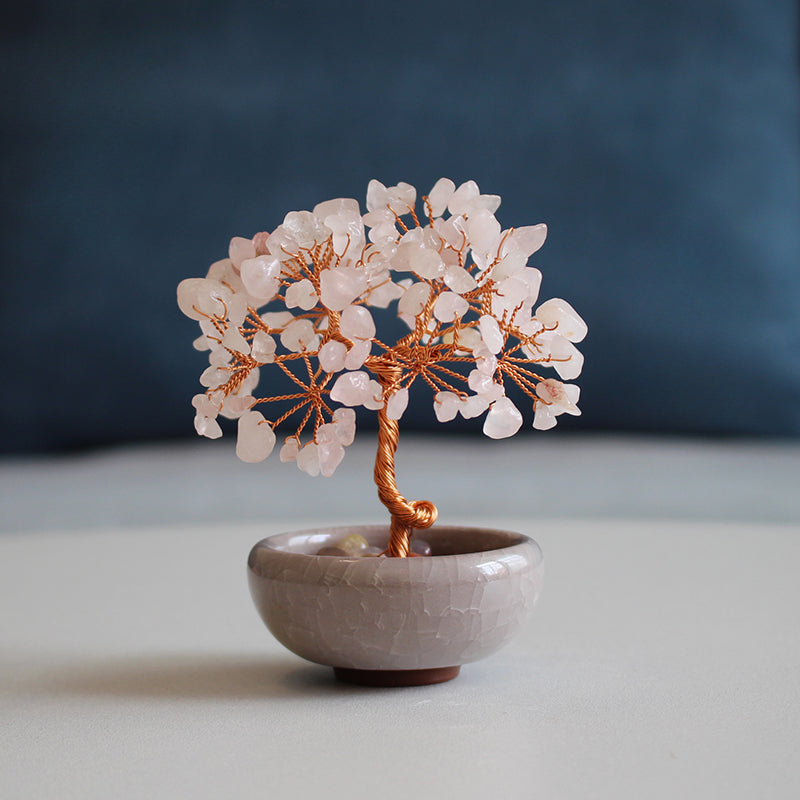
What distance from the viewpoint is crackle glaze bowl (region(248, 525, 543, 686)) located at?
66cm

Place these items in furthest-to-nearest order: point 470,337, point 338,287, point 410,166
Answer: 1. point 410,166
2. point 470,337
3. point 338,287

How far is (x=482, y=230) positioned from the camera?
0.68 m

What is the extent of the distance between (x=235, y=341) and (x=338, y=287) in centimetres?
10

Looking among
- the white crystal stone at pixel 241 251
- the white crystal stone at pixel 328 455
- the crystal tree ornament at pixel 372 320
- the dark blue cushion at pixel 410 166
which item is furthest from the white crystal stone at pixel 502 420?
the dark blue cushion at pixel 410 166

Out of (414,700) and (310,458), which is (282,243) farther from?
(414,700)

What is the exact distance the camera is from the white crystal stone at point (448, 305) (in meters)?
0.68

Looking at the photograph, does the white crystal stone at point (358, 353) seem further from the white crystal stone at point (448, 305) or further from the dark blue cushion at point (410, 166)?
the dark blue cushion at point (410, 166)

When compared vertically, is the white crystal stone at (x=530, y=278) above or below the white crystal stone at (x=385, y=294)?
above

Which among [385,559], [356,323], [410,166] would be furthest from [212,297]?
[410,166]

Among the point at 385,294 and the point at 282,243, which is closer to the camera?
the point at 282,243

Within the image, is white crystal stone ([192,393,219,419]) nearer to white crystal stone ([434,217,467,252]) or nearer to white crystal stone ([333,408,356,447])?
white crystal stone ([333,408,356,447])

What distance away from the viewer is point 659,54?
1.77 meters

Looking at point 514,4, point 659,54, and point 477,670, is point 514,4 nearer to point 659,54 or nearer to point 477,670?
point 659,54

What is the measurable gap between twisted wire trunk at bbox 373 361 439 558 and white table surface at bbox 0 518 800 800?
0.11 m
